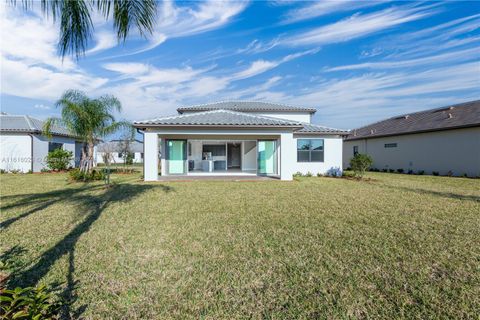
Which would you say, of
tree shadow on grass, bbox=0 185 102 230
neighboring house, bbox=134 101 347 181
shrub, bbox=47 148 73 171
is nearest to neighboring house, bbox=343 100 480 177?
neighboring house, bbox=134 101 347 181

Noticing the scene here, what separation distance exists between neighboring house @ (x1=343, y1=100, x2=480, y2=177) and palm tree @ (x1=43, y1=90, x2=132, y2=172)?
25.4m

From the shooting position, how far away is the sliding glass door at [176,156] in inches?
685

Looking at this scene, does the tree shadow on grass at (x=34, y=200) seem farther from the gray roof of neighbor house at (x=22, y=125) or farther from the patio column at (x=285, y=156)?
the gray roof of neighbor house at (x=22, y=125)

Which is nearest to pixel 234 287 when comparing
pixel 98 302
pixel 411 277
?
pixel 98 302

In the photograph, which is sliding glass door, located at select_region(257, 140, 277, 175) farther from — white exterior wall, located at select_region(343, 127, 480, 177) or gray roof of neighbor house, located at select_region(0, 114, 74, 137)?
gray roof of neighbor house, located at select_region(0, 114, 74, 137)

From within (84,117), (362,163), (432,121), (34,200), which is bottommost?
(34,200)

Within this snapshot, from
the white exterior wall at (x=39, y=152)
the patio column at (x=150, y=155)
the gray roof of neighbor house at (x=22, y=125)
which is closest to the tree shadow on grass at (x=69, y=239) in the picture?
the patio column at (x=150, y=155)

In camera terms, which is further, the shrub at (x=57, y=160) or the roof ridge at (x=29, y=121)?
the roof ridge at (x=29, y=121)

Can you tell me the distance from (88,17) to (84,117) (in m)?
14.5

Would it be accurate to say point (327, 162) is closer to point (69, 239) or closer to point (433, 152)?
point (433, 152)

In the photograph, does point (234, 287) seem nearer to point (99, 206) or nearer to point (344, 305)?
point (344, 305)

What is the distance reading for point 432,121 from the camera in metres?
22.4

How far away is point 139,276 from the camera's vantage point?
3.73 meters

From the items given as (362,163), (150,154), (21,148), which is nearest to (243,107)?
(150,154)
